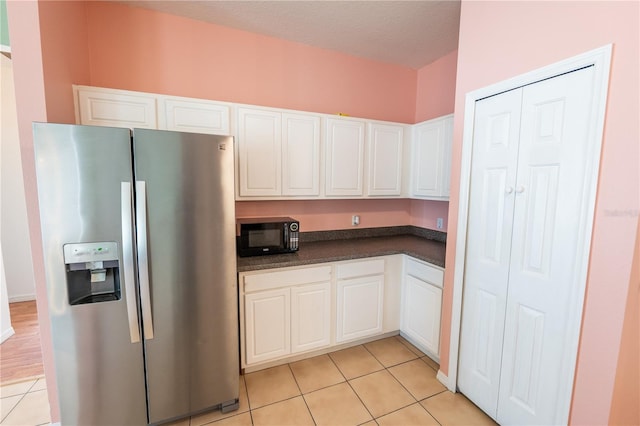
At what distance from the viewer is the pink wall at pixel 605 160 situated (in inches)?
43.0

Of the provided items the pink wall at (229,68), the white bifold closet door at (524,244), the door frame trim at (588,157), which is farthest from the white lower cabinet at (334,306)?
the pink wall at (229,68)

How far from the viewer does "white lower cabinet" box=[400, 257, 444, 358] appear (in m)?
2.18

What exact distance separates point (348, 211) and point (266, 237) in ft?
3.53

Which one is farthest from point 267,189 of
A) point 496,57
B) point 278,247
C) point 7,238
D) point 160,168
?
point 7,238

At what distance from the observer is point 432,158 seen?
2549 mm

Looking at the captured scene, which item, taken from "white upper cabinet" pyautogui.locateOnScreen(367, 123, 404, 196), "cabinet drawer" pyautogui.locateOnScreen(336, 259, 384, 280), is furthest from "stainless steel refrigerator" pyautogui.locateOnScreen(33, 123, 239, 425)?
"white upper cabinet" pyautogui.locateOnScreen(367, 123, 404, 196)

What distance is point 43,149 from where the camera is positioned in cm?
127

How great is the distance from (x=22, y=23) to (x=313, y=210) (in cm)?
222

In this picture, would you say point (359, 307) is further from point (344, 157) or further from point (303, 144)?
point (303, 144)

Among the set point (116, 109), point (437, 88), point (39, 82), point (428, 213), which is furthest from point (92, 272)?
point (437, 88)

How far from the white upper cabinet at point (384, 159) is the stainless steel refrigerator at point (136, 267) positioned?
148 centimetres

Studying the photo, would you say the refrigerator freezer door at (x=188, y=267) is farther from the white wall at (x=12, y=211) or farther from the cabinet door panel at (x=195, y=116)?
the white wall at (x=12, y=211)

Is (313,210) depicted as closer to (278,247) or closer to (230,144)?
(278,247)

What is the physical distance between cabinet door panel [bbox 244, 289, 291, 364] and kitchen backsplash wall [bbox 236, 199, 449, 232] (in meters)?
0.83
